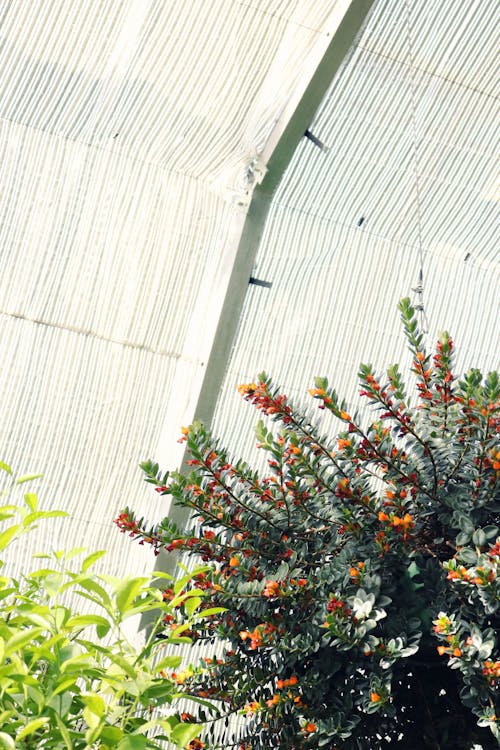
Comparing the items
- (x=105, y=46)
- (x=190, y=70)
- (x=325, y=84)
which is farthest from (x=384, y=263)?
(x=105, y=46)

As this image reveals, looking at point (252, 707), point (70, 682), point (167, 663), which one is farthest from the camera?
point (252, 707)

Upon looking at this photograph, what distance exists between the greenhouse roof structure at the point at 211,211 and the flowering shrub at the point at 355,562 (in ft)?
5.46

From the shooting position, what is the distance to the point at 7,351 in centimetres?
→ 367

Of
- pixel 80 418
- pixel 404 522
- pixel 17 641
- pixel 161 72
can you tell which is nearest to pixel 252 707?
pixel 404 522

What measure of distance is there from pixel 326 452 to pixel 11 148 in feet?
7.25

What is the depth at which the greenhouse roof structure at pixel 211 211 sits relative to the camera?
331 cm

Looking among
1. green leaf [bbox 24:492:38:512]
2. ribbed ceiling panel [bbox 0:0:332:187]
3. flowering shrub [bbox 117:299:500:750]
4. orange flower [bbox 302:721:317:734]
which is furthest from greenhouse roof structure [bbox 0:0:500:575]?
green leaf [bbox 24:492:38:512]

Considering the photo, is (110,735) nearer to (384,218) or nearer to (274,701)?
(274,701)

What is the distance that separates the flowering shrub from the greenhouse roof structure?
1664mm

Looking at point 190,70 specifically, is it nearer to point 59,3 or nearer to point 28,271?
point 59,3

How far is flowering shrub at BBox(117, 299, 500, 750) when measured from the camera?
1.75 metres

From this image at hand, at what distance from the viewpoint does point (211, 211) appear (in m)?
3.64

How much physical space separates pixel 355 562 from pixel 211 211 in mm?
2118

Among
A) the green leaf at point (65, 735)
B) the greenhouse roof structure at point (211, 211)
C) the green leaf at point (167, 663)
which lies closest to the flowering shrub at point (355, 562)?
the green leaf at point (167, 663)
